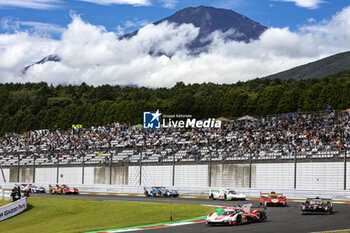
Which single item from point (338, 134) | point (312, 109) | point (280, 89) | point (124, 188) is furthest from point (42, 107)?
point (338, 134)

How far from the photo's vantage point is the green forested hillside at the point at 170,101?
90.3 meters

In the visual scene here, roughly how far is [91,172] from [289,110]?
44.2m

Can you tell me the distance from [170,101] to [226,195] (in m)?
77.1

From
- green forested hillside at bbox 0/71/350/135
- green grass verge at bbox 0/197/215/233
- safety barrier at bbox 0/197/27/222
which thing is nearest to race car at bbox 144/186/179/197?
green grass verge at bbox 0/197/215/233

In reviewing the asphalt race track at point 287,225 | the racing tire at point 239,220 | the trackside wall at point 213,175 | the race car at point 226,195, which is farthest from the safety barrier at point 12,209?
the trackside wall at point 213,175

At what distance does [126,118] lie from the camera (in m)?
114

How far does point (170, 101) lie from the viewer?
116 metres

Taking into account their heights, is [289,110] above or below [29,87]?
below

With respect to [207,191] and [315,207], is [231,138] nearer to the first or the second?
[207,191]

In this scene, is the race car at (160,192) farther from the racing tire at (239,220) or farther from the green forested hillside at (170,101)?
the green forested hillside at (170,101)

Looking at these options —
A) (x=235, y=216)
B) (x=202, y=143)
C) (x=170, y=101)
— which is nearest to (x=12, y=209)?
(x=235, y=216)

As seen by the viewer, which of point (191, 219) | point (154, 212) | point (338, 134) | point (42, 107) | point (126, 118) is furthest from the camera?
point (42, 107)

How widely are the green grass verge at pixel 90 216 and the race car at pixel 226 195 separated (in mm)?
7069

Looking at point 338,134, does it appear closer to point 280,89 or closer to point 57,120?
point 280,89
